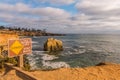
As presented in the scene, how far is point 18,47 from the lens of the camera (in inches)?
319

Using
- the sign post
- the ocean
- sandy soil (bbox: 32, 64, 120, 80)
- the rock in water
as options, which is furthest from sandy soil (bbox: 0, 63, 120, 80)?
the rock in water

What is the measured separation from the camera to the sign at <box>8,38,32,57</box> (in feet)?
25.6

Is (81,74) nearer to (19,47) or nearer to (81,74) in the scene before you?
(81,74)

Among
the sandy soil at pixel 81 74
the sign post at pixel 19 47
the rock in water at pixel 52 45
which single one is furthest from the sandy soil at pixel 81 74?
the rock in water at pixel 52 45

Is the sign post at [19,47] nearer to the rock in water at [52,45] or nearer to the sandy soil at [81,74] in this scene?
the sandy soil at [81,74]

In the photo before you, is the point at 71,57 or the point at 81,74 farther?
the point at 71,57

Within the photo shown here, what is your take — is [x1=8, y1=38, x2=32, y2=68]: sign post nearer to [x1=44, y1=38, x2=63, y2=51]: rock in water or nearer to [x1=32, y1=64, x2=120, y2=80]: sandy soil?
[x1=32, y1=64, x2=120, y2=80]: sandy soil

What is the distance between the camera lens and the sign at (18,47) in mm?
7812

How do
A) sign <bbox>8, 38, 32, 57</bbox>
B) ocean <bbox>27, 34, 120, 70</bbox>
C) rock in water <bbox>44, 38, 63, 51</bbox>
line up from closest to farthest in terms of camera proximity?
sign <bbox>8, 38, 32, 57</bbox> → ocean <bbox>27, 34, 120, 70</bbox> → rock in water <bbox>44, 38, 63, 51</bbox>

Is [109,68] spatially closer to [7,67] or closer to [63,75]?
[63,75]

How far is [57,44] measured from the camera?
169 feet

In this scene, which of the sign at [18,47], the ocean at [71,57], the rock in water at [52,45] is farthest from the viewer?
the rock in water at [52,45]

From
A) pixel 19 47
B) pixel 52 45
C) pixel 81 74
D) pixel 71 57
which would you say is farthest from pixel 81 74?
pixel 52 45

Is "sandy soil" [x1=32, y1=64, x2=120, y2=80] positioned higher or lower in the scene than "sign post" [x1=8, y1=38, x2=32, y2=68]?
lower
